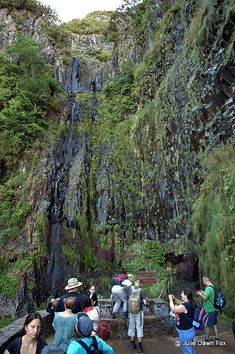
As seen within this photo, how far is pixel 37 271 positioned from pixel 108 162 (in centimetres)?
624

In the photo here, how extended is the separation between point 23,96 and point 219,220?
48.5 ft

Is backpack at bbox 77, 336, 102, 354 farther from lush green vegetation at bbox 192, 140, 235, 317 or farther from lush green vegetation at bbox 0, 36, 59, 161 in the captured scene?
lush green vegetation at bbox 0, 36, 59, 161

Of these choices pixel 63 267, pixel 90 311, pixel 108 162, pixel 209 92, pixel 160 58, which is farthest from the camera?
pixel 108 162

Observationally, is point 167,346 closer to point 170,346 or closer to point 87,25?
point 170,346

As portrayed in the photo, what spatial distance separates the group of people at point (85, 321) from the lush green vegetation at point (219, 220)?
1.56 meters

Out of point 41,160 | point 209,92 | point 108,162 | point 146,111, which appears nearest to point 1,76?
point 41,160

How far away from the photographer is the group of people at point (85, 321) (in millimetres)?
2775

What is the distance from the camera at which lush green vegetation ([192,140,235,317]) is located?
7.38 m

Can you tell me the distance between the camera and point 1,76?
20391 millimetres

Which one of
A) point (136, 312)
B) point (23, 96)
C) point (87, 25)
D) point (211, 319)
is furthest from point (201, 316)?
point (87, 25)

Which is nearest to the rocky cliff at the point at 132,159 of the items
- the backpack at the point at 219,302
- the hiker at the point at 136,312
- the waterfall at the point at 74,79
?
the waterfall at the point at 74,79

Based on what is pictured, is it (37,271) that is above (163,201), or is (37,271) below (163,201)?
below

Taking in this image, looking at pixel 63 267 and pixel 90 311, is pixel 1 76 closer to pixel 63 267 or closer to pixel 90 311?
pixel 63 267

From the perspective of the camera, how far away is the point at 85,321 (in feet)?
9.02
